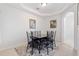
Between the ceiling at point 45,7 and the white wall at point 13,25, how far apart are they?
0.28 ft

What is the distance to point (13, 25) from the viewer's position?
157 centimetres

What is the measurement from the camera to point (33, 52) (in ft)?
5.19

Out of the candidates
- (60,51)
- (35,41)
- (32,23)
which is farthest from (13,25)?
(60,51)

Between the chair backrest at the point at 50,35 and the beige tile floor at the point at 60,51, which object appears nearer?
the beige tile floor at the point at 60,51

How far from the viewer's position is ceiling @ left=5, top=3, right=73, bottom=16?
5.09 feet

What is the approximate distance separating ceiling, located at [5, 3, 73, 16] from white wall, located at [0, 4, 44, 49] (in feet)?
0.28

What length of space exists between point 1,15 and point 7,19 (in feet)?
0.38

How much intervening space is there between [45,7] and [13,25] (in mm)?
643

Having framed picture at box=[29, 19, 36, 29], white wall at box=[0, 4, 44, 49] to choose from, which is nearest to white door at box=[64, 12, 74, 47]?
white wall at box=[0, 4, 44, 49]

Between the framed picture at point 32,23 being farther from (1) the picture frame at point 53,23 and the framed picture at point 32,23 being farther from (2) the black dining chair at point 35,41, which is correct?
(1) the picture frame at point 53,23

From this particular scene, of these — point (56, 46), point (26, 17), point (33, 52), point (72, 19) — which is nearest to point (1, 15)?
point (26, 17)

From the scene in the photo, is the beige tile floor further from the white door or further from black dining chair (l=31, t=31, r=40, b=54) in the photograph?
black dining chair (l=31, t=31, r=40, b=54)

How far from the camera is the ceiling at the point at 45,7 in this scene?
1550 mm

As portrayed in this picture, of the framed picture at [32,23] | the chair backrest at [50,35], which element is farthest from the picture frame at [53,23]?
the framed picture at [32,23]
